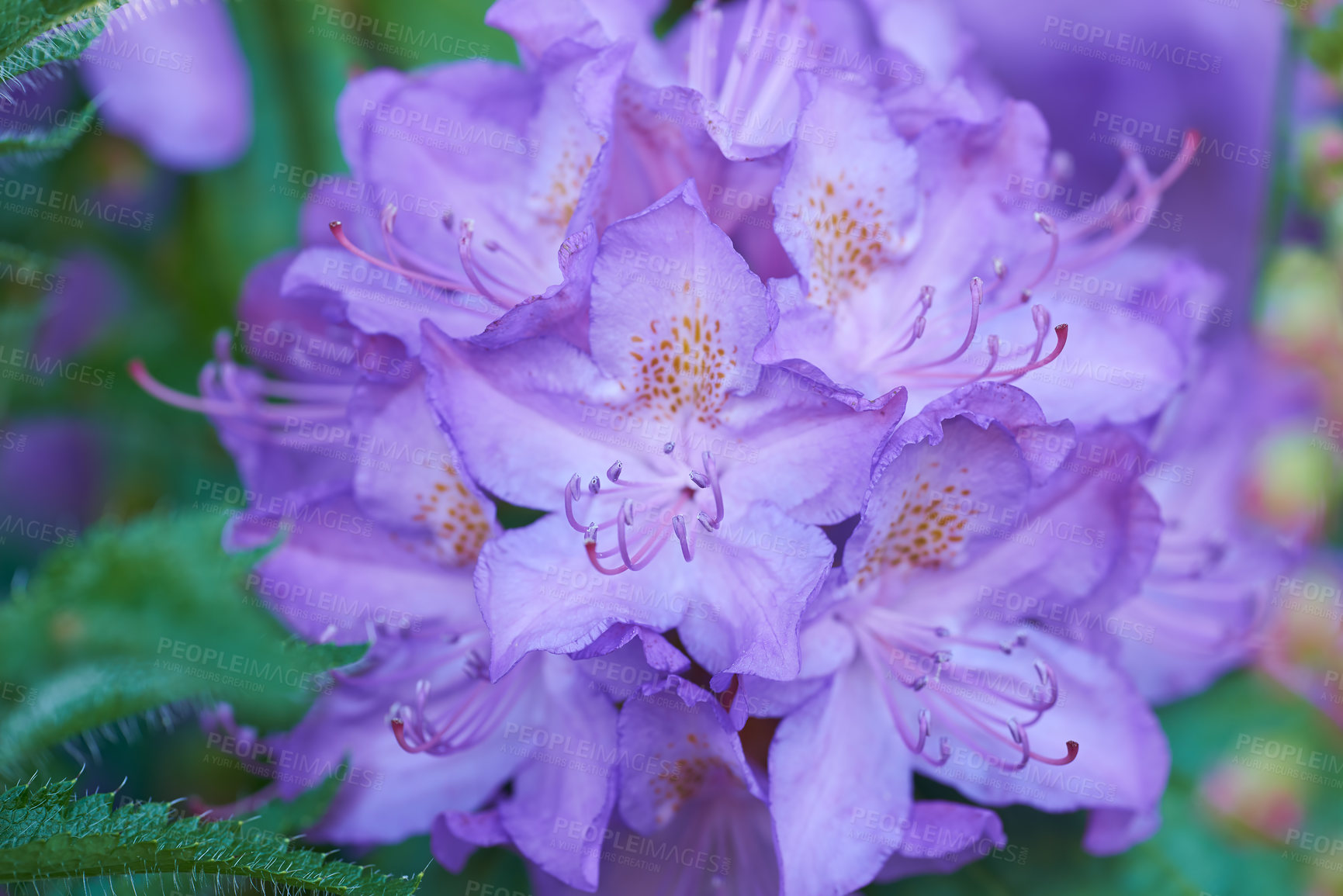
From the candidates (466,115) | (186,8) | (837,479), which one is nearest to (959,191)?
(837,479)

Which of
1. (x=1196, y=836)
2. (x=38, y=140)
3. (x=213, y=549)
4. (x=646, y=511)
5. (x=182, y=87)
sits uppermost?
(x=38, y=140)

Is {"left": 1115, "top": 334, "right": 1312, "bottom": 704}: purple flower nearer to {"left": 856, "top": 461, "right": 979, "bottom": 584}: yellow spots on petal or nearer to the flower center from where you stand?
{"left": 856, "top": 461, "right": 979, "bottom": 584}: yellow spots on petal

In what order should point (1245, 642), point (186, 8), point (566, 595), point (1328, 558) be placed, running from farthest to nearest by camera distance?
point (186, 8) < point (1328, 558) < point (1245, 642) < point (566, 595)

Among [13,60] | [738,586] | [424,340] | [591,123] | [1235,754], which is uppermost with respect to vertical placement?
[13,60]

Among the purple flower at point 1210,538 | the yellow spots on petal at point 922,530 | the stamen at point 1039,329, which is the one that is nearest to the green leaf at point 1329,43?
the purple flower at point 1210,538

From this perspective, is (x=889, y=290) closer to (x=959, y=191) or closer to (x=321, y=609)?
(x=959, y=191)

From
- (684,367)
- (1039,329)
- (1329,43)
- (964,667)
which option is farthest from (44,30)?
(1329,43)

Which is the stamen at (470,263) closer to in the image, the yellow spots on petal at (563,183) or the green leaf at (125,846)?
the yellow spots on petal at (563,183)

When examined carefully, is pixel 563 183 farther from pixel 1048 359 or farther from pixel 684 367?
pixel 1048 359
